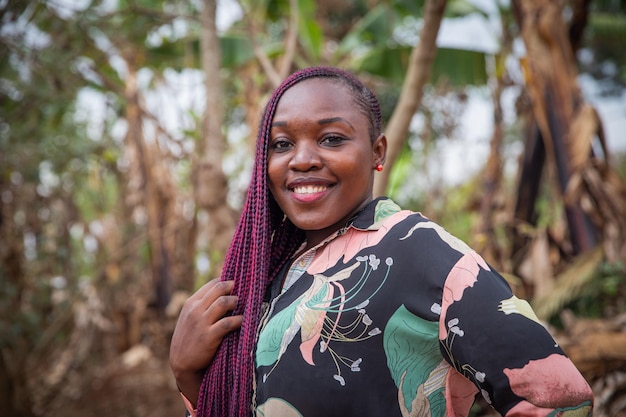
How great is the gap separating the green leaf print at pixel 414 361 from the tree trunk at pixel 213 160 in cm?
263

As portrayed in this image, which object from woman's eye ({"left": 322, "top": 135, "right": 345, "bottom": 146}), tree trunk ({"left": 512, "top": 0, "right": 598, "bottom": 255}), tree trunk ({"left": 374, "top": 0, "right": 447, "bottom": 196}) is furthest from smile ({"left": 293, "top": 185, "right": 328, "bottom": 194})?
tree trunk ({"left": 512, "top": 0, "right": 598, "bottom": 255})

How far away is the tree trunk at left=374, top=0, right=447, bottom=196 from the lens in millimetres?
2879

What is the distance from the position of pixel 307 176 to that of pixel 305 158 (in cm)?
4

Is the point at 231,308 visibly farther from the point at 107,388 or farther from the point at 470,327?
→ the point at 107,388

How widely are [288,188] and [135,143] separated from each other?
6.53m

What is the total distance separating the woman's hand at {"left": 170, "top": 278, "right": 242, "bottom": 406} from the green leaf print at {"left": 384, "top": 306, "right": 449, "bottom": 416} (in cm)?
44

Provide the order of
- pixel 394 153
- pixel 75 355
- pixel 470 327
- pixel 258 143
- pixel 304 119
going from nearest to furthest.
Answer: pixel 470 327, pixel 304 119, pixel 258 143, pixel 394 153, pixel 75 355

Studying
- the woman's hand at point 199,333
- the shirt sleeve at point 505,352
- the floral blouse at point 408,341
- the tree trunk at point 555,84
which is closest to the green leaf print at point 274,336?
the floral blouse at point 408,341

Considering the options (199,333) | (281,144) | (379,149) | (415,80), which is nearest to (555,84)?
(415,80)

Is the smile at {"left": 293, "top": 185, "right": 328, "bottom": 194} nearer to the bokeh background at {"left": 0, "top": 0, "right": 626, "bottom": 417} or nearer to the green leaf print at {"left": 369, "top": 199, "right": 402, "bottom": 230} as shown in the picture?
the green leaf print at {"left": 369, "top": 199, "right": 402, "bottom": 230}

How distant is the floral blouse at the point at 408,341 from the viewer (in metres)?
1.13

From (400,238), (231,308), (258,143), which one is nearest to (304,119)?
(258,143)

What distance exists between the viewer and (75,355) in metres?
5.62

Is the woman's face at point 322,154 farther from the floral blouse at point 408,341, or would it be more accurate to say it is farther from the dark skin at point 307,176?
the floral blouse at point 408,341
